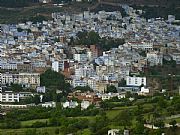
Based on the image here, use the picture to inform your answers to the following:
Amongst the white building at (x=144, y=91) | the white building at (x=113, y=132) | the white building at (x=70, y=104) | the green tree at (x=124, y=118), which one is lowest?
the white building at (x=70, y=104)

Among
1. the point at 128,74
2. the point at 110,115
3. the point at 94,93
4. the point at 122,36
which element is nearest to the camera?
the point at 110,115

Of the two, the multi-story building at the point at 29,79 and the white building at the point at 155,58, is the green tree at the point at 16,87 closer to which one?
the multi-story building at the point at 29,79

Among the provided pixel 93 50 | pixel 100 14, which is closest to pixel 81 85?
pixel 93 50

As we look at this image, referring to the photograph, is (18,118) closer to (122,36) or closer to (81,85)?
(81,85)

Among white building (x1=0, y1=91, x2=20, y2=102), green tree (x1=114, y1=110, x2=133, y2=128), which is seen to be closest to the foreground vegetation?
green tree (x1=114, y1=110, x2=133, y2=128)

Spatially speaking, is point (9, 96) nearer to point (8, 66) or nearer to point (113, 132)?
point (8, 66)

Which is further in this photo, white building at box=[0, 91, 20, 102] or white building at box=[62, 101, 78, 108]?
white building at box=[0, 91, 20, 102]

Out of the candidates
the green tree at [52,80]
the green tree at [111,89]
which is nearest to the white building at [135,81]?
the green tree at [111,89]

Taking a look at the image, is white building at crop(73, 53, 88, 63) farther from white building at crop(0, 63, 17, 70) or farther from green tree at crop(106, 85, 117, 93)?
green tree at crop(106, 85, 117, 93)
